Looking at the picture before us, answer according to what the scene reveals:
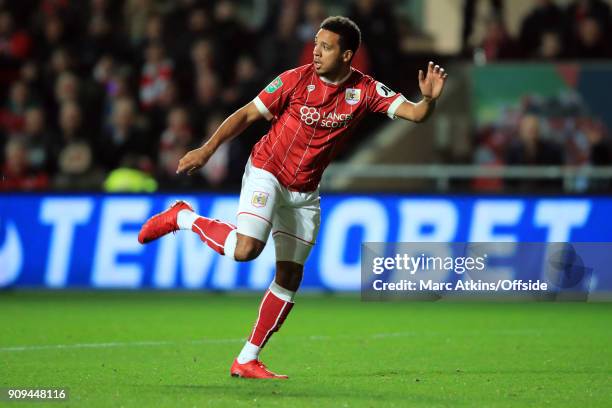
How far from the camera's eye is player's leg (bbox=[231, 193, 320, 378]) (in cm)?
784

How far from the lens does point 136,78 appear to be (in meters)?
17.6

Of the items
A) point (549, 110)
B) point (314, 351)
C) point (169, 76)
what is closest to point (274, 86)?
point (314, 351)

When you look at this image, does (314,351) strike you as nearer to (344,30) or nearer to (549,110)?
(344,30)

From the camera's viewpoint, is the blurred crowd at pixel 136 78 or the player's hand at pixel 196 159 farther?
the blurred crowd at pixel 136 78

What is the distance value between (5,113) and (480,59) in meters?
6.32

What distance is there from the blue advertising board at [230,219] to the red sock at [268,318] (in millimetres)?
5867

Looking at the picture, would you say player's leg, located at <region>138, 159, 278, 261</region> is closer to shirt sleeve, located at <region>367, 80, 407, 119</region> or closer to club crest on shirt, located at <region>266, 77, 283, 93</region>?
club crest on shirt, located at <region>266, 77, 283, 93</region>

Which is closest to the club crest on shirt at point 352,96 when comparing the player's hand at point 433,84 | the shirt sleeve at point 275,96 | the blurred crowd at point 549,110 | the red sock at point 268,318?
the shirt sleeve at point 275,96

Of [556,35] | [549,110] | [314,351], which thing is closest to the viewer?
[314,351]

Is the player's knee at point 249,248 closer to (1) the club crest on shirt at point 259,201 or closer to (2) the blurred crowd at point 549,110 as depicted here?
(1) the club crest on shirt at point 259,201

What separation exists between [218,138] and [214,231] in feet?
1.97

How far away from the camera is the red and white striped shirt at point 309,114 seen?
780 centimetres

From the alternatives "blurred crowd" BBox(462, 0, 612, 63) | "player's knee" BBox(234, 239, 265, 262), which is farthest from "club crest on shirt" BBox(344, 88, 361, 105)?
"blurred crowd" BBox(462, 0, 612, 63)

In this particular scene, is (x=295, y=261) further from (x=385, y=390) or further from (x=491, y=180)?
(x=491, y=180)
